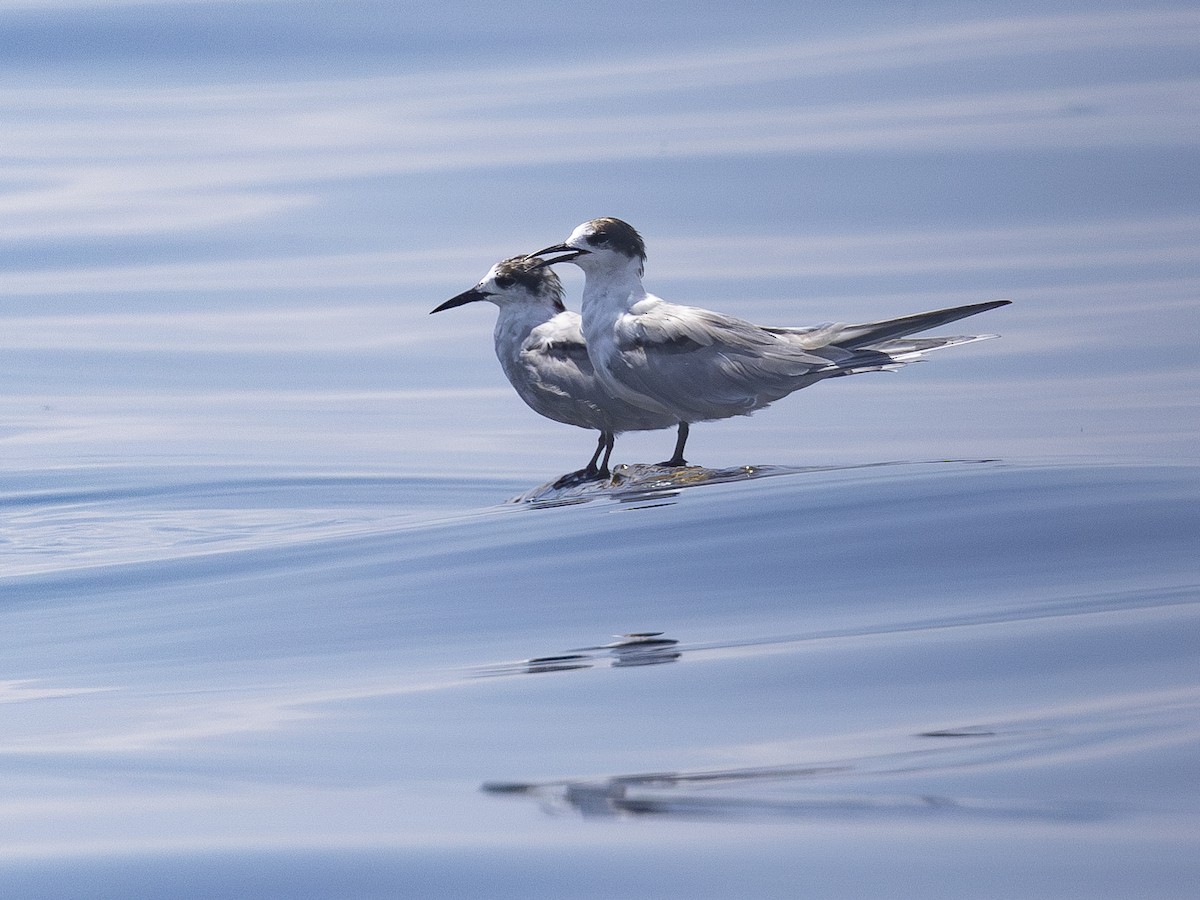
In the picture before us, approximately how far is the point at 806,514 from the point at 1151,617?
8.75ft

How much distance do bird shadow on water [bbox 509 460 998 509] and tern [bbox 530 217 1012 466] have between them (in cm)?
21

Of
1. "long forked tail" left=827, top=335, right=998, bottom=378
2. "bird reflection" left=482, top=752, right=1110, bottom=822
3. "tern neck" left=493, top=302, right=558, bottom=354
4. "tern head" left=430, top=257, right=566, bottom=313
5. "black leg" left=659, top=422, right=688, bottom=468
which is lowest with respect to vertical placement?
"bird reflection" left=482, top=752, right=1110, bottom=822

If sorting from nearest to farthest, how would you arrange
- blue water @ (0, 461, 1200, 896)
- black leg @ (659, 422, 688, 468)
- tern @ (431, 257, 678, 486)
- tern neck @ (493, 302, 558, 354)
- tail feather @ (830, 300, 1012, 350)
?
blue water @ (0, 461, 1200, 896) < tail feather @ (830, 300, 1012, 350) < black leg @ (659, 422, 688, 468) < tern @ (431, 257, 678, 486) < tern neck @ (493, 302, 558, 354)

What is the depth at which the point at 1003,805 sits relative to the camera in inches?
157

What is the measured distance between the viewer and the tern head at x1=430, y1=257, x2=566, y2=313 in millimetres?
10297

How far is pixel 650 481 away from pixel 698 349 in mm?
779

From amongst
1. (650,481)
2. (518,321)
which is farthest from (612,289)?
(650,481)

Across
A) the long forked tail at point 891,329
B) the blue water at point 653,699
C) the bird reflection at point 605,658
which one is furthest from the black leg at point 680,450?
the bird reflection at point 605,658

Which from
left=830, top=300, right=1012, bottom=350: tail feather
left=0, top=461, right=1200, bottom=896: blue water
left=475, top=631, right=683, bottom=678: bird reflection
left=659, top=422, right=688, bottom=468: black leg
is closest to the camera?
left=0, top=461, right=1200, bottom=896: blue water

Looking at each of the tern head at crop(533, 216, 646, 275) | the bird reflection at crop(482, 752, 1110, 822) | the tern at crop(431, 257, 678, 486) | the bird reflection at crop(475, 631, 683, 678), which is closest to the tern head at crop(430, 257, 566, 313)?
the tern at crop(431, 257, 678, 486)

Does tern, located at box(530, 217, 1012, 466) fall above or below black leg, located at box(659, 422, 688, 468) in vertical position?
above

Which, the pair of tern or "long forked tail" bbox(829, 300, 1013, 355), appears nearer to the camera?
"long forked tail" bbox(829, 300, 1013, 355)

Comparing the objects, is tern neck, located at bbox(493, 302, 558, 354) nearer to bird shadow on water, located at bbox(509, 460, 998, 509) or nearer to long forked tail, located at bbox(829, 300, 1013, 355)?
bird shadow on water, located at bbox(509, 460, 998, 509)

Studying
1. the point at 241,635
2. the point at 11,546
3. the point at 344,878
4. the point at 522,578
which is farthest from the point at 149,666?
the point at 11,546
